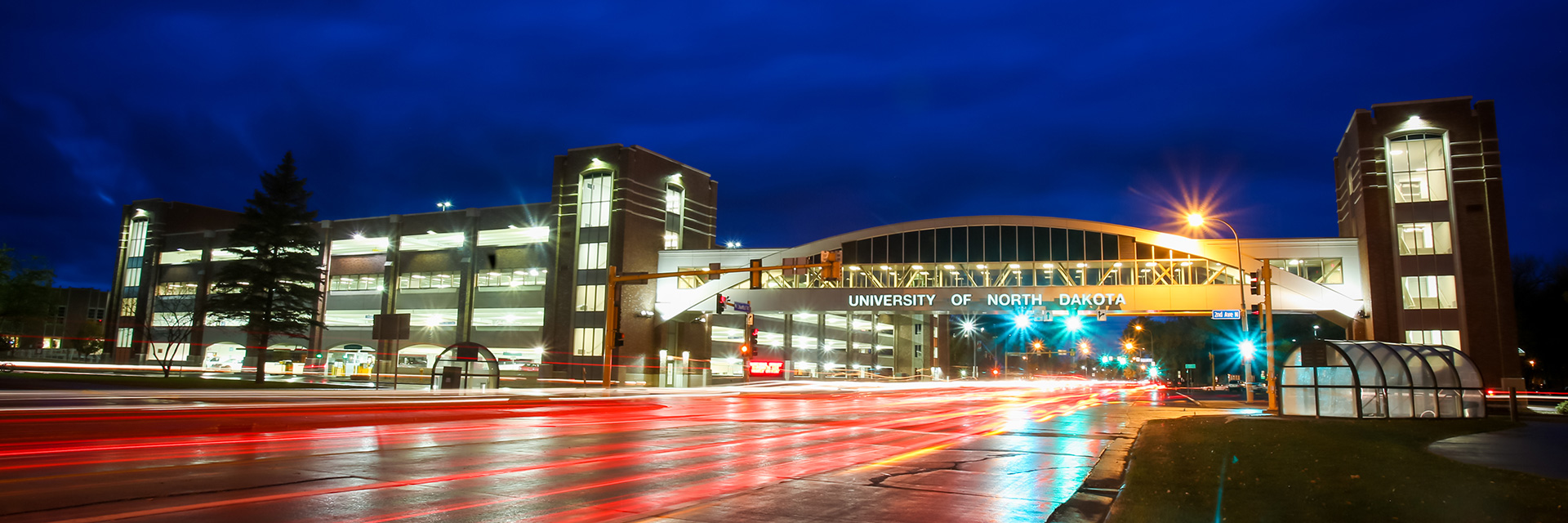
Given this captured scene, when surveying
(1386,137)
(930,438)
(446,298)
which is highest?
(1386,137)

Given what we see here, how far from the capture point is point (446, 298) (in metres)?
64.8

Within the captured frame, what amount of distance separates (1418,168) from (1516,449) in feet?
129

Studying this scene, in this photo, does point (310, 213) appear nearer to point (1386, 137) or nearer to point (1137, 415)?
point (1137, 415)

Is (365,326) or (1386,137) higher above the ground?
(1386,137)

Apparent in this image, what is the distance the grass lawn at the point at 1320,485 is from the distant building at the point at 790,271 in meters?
24.8

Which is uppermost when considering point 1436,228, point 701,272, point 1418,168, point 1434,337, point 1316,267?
point 1418,168

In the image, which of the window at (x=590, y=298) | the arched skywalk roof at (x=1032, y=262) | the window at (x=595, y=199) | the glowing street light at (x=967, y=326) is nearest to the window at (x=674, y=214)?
the arched skywalk roof at (x=1032, y=262)

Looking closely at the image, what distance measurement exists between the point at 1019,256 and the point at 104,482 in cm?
4901

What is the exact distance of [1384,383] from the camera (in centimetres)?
2427

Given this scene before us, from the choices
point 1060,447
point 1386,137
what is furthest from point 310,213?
point 1386,137

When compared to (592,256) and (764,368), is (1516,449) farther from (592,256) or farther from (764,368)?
(764,368)

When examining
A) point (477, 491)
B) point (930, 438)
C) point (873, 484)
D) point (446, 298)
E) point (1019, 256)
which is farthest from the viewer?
point (446, 298)

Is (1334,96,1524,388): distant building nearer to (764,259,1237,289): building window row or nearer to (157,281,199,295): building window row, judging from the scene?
(764,259,1237,289): building window row

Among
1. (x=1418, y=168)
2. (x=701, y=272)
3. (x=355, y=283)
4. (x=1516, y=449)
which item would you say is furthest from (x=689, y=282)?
(x=1516, y=449)
